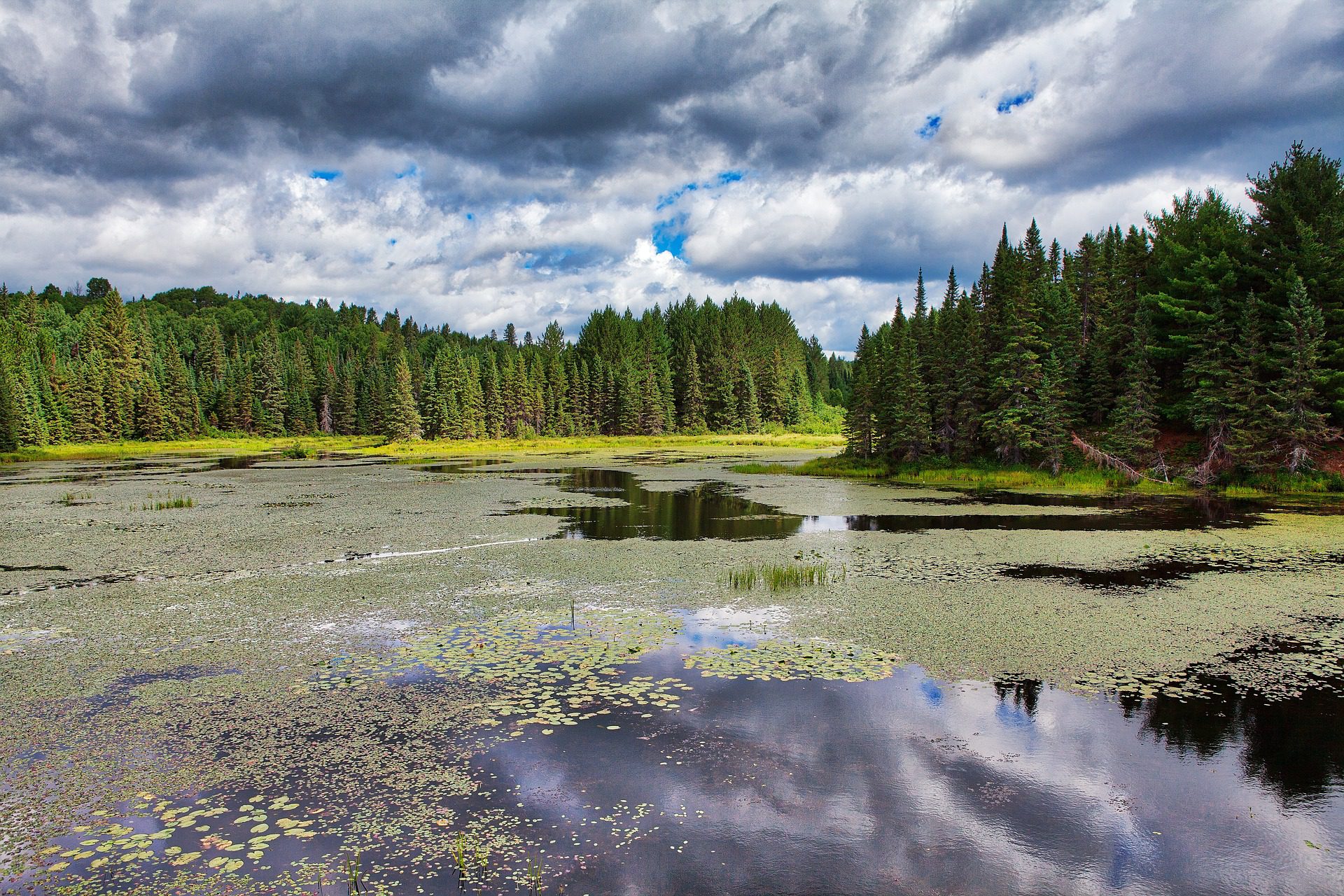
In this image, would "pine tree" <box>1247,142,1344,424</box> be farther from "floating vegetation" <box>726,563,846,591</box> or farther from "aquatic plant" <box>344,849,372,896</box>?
"aquatic plant" <box>344,849,372,896</box>

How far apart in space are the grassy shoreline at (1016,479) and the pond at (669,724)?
60.4ft

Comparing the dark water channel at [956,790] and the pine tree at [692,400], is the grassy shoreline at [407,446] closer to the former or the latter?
the pine tree at [692,400]

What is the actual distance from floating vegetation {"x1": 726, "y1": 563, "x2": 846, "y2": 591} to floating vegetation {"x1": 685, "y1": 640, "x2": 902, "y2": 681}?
4062 millimetres

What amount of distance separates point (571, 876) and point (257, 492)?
36.0m

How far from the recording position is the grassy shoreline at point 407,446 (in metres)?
77.7

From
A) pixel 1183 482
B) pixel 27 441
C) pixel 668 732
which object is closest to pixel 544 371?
pixel 27 441

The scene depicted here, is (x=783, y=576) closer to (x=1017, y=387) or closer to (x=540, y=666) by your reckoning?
(x=540, y=666)

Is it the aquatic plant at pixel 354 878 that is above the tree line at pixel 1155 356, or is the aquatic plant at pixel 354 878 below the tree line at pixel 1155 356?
below

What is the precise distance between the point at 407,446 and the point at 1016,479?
66.3 metres

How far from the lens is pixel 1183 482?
36875mm

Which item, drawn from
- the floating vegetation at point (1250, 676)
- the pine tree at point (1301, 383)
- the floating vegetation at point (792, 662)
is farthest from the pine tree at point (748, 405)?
the floating vegetation at point (792, 662)

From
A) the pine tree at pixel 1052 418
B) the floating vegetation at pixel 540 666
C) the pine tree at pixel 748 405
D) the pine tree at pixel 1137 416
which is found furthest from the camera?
the pine tree at pixel 748 405

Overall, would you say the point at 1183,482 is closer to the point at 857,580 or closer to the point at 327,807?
the point at 857,580

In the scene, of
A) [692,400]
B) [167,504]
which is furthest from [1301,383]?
[692,400]
